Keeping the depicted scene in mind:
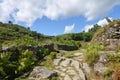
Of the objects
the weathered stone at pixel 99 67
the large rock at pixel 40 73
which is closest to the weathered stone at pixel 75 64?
the weathered stone at pixel 99 67

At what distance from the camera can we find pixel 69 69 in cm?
1310

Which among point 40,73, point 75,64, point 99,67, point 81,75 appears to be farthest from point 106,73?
point 40,73

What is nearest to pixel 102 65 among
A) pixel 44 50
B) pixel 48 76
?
pixel 48 76

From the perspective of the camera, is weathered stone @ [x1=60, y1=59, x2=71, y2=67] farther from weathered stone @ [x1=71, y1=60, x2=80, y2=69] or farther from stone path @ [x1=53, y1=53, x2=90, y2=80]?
weathered stone @ [x1=71, y1=60, x2=80, y2=69]

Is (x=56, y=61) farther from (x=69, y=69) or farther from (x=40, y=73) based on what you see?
(x=40, y=73)

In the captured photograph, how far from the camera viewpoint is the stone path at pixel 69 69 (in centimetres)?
1179

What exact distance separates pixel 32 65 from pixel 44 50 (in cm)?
357

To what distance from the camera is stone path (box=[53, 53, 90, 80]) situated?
1179 centimetres

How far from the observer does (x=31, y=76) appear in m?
11.7

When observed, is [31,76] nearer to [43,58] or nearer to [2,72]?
[2,72]

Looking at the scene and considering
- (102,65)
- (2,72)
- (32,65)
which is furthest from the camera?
(32,65)

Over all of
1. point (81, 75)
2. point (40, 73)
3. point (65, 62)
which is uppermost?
point (65, 62)

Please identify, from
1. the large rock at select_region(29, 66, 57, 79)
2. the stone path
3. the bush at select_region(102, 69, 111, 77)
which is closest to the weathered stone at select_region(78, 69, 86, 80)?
the stone path

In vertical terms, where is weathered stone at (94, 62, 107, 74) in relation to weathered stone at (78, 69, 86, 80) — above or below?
above
